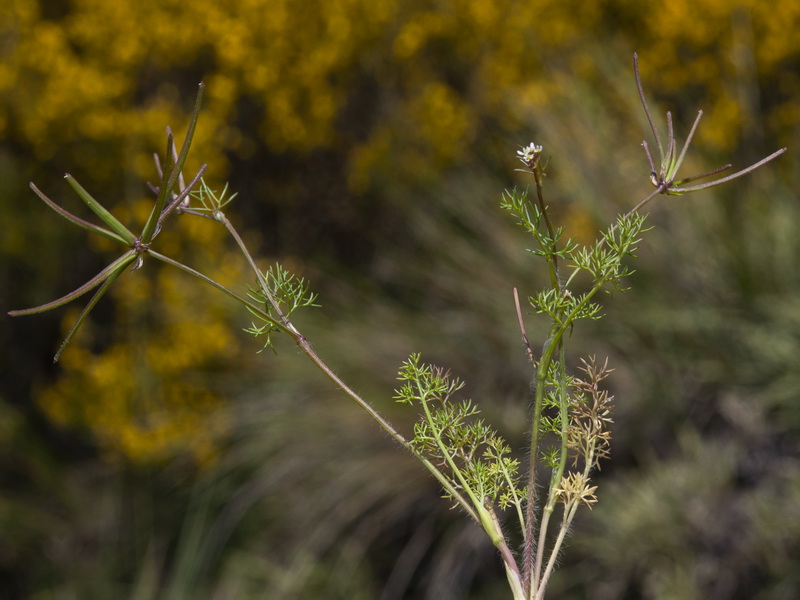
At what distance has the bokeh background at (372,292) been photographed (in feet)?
7.72

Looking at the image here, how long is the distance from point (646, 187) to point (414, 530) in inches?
48.1

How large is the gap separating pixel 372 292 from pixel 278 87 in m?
0.84

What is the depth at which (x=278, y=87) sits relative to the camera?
327 centimetres

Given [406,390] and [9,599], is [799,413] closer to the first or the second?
[406,390]

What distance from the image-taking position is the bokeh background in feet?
7.72

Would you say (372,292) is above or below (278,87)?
below

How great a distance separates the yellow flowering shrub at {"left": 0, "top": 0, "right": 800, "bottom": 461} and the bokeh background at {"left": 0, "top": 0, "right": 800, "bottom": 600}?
0.04ft

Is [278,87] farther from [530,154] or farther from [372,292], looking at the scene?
[530,154]

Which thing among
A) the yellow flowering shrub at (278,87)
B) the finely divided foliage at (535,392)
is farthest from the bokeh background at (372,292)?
the finely divided foliage at (535,392)

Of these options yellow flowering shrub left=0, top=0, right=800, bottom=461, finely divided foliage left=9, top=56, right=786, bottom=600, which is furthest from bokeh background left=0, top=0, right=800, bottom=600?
finely divided foliage left=9, top=56, right=786, bottom=600

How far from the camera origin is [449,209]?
2959 millimetres

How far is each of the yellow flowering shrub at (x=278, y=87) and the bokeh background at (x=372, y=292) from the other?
1cm

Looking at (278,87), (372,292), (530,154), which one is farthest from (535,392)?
(278,87)

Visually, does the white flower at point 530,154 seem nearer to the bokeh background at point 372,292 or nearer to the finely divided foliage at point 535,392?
the finely divided foliage at point 535,392
